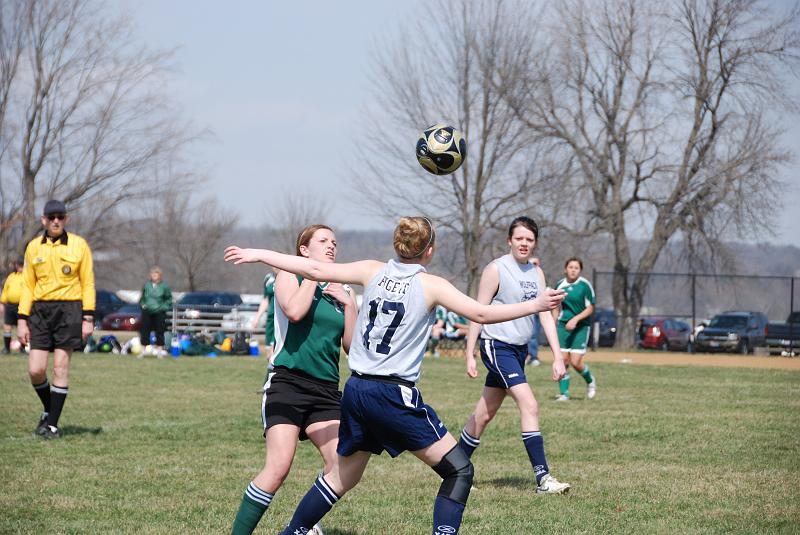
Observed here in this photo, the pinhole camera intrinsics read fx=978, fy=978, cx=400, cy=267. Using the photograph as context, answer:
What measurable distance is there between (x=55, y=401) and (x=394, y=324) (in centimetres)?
626

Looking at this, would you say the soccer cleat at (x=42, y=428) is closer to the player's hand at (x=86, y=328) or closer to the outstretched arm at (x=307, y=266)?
the player's hand at (x=86, y=328)

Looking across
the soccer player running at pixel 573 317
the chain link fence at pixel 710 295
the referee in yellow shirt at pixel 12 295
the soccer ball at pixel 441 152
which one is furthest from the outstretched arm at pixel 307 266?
the chain link fence at pixel 710 295

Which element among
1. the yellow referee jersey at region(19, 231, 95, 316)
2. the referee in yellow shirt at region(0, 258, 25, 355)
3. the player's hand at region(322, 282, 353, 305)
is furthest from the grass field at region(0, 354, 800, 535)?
the referee in yellow shirt at region(0, 258, 25, 355)

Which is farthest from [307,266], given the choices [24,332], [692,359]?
[692,359]

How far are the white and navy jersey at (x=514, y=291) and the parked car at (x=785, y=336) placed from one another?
2531 centimetres

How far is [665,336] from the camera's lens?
35.3m

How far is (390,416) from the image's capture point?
4.99m

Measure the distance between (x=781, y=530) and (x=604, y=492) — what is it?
5.18 ft

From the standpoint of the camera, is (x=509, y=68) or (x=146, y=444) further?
(x=509, y=68)

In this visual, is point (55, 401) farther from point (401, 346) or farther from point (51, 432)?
point (401, 346)

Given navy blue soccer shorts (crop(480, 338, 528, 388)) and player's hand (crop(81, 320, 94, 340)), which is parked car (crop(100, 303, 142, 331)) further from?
navy blue soccer shorts (crop(480, 338, 528, 388))

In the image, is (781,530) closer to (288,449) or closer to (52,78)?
(288,449)

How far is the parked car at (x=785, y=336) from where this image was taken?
3119 cm

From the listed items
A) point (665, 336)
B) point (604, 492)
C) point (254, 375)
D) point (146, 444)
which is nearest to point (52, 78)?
point (254, 375)
